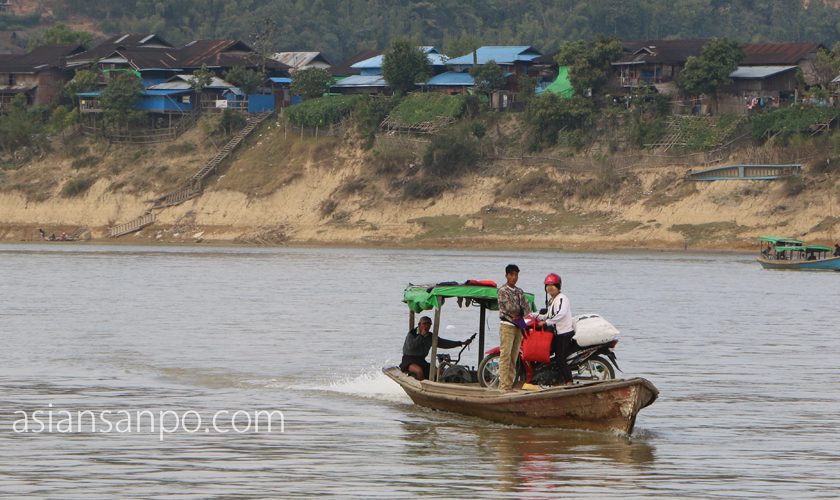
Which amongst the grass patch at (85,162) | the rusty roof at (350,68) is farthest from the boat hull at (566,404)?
the rusty roof at (350,68)

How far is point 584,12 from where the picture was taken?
15112cm

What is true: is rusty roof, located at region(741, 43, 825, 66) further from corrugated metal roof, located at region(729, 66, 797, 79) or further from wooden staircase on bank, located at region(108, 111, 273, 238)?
wooden staircase on bank, located at region(108, 111, 273, 238)

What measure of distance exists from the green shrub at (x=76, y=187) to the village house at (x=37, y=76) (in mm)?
12294

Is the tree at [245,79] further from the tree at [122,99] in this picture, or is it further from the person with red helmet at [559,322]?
the person with red helmet at [559,322]

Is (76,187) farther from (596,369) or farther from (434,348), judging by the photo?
(596,369)

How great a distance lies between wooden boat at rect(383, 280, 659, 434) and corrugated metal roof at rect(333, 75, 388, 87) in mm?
76816

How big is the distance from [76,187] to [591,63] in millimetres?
33115

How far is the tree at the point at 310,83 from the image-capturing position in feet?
322

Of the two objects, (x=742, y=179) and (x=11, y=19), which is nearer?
(x=742, y=179)

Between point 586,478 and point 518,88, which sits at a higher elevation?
point 518,88

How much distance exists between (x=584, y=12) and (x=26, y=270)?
9580 cm

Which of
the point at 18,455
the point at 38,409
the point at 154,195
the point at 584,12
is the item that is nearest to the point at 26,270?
the point at 154,195

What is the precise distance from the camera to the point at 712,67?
280 ft

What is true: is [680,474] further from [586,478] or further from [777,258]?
[777,258]
